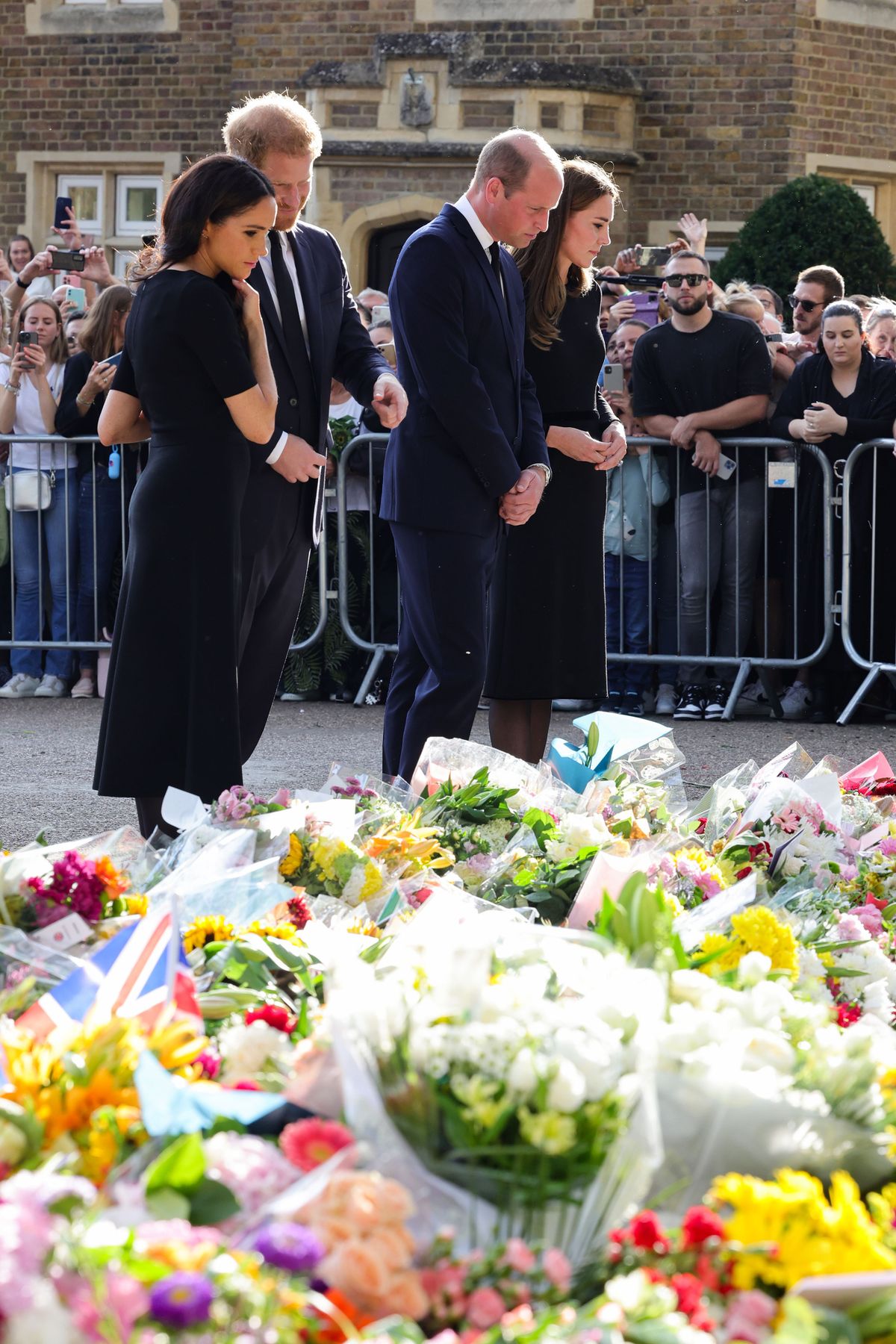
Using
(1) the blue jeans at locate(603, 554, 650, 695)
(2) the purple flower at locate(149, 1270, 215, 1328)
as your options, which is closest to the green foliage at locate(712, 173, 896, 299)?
(1) the blue jeans at locate(603, 554, 650, 695)

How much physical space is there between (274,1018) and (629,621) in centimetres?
691

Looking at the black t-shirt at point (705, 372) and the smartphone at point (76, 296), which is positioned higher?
the smartphone at point (76, 296)

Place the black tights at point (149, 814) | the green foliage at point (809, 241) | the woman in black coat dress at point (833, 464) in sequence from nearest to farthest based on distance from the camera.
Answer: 1. the black tights at point (149, 814)
2. the woman in black coat dress at point (833, 464)
3. the green foliage at point (809, 241)

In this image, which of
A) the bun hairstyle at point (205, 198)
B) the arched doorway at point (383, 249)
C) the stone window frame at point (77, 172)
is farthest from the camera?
the stone window frame at point (77, 172)

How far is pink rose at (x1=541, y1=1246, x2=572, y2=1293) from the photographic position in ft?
4.63

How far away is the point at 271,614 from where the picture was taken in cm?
461

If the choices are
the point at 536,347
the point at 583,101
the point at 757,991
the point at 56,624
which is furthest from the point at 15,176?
the point at 757,991

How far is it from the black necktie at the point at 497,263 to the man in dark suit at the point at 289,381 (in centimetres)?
42

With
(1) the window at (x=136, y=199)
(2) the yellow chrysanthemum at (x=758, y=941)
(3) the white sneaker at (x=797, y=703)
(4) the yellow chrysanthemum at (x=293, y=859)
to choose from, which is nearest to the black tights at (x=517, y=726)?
(4) the yellow chrysanthemum at (x=293, y=859)

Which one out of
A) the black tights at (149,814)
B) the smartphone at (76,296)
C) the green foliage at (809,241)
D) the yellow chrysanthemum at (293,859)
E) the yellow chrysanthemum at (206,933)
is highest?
the green foliage at (809,241)

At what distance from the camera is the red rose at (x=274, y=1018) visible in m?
2.01

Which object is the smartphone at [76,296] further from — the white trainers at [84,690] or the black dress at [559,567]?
the black dress at [559,567]

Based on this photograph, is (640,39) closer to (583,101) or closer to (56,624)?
(583,101)

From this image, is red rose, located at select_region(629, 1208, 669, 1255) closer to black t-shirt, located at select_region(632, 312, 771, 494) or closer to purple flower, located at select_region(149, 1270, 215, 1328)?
purple flower, located at select_region(149, 1270, 215, 1328)
